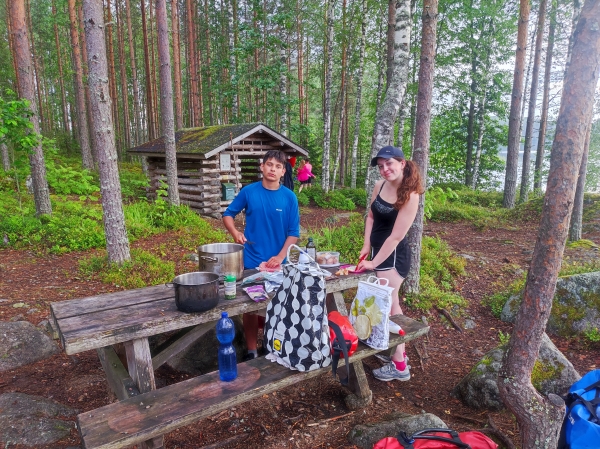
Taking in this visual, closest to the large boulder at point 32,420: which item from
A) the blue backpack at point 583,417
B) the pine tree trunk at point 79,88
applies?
the blue backpack at point 583,417

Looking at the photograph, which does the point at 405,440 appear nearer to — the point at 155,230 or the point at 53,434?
the point at 53,434

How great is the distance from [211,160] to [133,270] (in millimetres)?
6264

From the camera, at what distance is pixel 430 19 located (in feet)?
17.2

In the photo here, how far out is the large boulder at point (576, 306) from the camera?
5035 millimetres

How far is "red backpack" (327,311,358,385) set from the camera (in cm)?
276

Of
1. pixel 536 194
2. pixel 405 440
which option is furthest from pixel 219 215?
pixel 536 194

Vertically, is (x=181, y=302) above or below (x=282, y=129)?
below

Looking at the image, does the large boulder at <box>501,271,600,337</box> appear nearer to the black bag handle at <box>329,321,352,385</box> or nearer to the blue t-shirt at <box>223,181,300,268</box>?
the black bag handle at <box>329,321,352,385</box>

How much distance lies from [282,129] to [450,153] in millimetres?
11882

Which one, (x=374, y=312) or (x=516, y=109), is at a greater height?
(x=516, y=109)

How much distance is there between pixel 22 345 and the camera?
167 inches

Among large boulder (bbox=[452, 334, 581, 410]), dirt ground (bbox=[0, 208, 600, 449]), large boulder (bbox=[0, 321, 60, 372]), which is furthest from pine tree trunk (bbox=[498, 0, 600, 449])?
large boulder (bbox=[0, 321, 60, 372])

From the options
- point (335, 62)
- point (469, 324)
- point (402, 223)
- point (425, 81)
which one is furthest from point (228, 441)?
point (335, 62)

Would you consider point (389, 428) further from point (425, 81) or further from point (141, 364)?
point (425, 81)
